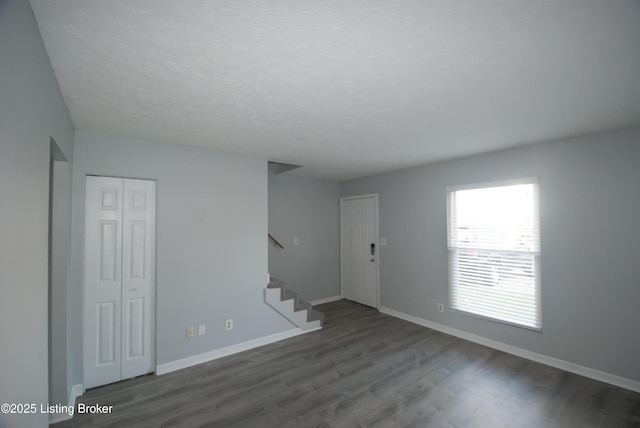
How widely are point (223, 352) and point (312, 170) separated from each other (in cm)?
309

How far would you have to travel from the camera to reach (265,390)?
267 cm

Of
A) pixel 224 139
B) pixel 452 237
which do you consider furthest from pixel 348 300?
pixel 224 139

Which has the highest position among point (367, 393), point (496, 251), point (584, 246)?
point (584, 246)

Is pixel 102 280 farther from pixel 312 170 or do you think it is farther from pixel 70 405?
pixel 312 170

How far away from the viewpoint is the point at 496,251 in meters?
3.57

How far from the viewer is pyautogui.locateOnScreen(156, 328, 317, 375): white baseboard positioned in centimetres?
306


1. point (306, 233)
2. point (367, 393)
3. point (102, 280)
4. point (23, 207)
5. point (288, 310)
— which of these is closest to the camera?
point (23, 207)

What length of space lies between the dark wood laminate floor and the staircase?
48 cm

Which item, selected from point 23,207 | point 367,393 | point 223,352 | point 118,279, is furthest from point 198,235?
point 367,393

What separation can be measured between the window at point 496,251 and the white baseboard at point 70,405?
452cm

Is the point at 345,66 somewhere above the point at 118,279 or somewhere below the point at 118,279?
above

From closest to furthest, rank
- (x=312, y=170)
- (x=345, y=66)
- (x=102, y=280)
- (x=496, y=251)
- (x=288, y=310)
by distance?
1. (x=345, y=66)
2. (x=102, y=280)
3. (x=496, y=251)
4. (x=288, y=310)
5. (x=312, y=170)

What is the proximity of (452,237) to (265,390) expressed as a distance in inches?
127

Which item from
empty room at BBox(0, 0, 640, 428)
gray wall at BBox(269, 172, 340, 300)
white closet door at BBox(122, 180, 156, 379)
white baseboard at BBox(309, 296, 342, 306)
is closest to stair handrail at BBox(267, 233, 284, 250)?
gray wall at BBox(269, 172, 340, 300)
